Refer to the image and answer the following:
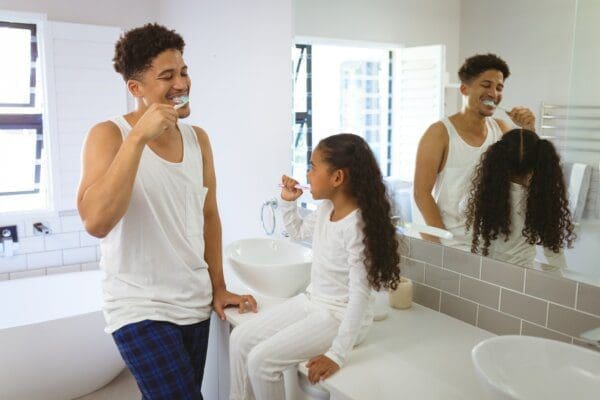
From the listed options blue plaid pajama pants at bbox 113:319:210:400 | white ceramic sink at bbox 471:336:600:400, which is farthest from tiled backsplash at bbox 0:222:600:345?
blue plaid pajama pants at bbox 113:319:210:400

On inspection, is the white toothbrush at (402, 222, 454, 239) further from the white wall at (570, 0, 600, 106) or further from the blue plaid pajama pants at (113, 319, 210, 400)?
the blue plaid pajama pants at (113, 319, 210, 400)

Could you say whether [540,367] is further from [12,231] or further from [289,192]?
[12,231]

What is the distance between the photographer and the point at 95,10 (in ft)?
11.9

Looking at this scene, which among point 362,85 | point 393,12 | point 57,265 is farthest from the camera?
point 57,265

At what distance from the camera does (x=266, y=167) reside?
2.72 m

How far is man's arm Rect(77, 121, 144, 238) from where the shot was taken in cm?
142

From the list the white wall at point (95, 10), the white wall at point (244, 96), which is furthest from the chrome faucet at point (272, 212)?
the white wall at point (95, 10)

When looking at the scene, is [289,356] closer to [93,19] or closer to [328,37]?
[328,37]

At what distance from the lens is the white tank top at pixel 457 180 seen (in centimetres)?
175

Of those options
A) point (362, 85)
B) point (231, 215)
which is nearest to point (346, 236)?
point (362, 85)

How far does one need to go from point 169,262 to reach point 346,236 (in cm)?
54

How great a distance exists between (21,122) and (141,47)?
7.85 feet

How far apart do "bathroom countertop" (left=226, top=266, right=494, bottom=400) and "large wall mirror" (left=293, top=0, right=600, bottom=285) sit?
283mm

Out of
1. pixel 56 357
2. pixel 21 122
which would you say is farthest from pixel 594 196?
pixel 21 122
